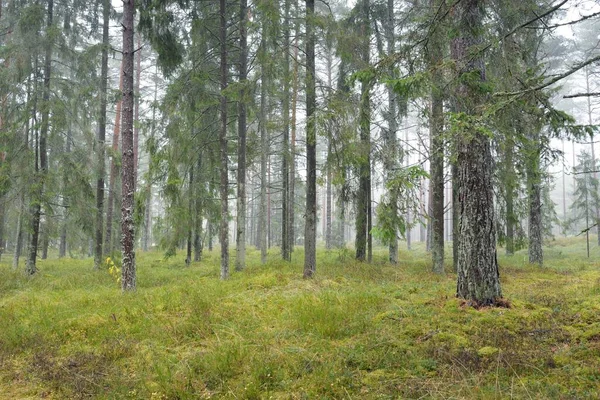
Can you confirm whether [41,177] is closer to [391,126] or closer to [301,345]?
[301,345]

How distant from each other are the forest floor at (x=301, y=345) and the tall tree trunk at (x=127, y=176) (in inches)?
26.9

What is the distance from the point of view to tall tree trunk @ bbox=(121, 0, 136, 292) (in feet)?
30.3

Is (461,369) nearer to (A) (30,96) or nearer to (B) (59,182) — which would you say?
(B) (59,182)

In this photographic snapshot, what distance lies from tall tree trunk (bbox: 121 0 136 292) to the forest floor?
682 millimetres

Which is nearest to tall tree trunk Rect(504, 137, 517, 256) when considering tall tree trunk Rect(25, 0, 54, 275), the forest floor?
the forest floor

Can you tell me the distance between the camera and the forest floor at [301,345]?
13.3 ft

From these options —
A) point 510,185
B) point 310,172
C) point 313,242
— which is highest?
point 310,172

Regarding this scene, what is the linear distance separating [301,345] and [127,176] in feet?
21.2

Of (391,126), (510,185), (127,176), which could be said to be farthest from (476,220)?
(391,126)

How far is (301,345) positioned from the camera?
208 inches

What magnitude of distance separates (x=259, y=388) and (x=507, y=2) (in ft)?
25.3

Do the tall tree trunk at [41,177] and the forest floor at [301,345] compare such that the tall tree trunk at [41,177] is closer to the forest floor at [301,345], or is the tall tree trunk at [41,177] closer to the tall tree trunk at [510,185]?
the forest floor at [301,345]

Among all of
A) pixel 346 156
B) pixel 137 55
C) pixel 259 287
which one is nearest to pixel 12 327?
pixel 259 287

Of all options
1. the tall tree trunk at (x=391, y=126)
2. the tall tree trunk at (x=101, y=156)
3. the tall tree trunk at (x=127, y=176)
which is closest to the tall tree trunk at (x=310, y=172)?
the tall tree trunk at (x=391, y=126)
